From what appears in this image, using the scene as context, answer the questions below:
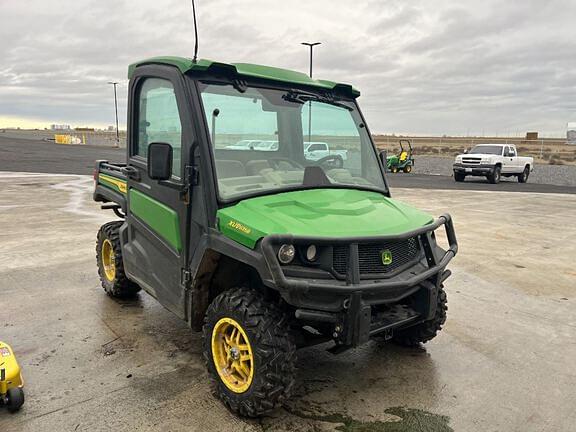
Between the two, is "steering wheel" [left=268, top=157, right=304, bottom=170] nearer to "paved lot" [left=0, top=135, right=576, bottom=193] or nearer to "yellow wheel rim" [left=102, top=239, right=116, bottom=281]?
"yellow wheel rim" [left=102, top=239, right=116, bottom=281]

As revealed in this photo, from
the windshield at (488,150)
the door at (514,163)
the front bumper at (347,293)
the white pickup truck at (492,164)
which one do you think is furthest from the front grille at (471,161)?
the front bumper at (347,293)

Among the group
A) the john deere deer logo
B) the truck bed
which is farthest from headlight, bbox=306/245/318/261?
the truck bed

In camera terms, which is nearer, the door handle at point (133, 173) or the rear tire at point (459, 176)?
the door handle at point (133, 173)

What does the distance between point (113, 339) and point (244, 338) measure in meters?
1.72

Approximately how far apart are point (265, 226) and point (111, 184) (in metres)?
2.98

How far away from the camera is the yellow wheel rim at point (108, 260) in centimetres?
535

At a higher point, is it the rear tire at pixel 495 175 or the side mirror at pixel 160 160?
the side mirror at pixel 160 160

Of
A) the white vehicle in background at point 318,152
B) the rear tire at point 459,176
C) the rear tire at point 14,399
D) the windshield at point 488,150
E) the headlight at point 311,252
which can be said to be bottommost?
the rear tire at point 14,399

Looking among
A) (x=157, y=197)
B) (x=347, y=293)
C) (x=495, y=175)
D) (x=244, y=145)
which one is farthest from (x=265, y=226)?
(x=495, y=175)

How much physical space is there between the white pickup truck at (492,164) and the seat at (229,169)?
68.7 feet

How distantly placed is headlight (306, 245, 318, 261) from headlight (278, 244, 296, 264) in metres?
0.11

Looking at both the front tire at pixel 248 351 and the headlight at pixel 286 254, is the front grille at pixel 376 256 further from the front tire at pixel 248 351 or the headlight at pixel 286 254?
the front tire at pixel 248 351

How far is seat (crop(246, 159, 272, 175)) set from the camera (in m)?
3.60

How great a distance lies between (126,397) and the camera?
3363 millimetres
